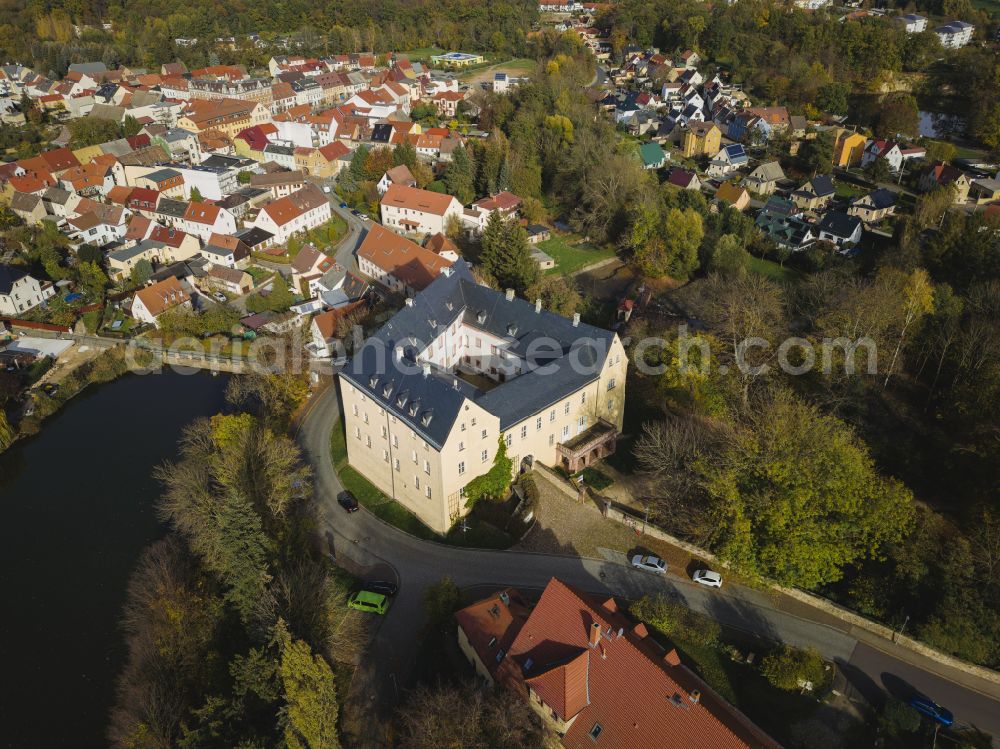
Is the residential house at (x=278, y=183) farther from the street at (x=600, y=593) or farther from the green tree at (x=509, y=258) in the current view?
the street at (x=600, y=593)

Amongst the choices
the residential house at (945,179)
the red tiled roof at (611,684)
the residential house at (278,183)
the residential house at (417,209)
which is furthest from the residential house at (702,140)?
the red tiled roof at (611,684)

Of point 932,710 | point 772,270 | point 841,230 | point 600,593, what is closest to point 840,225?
point 841,230

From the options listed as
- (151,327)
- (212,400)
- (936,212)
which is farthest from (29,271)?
(936,212)

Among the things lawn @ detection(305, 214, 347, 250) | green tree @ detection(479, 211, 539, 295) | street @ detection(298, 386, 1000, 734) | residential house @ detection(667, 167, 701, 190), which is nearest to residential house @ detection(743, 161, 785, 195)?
residential house @ detection(667, 167, 701, 190)

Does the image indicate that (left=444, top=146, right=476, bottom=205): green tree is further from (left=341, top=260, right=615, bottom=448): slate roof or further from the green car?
the green car

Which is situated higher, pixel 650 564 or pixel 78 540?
pixel 650 564

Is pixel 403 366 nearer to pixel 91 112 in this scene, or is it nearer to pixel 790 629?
pixel 790 629

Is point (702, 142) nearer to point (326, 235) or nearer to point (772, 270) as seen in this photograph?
point (772, 270)
